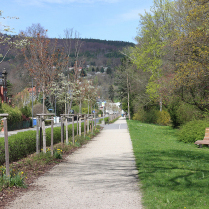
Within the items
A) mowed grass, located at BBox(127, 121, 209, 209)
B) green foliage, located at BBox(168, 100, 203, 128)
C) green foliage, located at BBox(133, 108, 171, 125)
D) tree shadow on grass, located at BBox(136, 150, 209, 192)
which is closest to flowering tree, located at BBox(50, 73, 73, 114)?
green foliage, located at BBox(168, 100, 203, 128)

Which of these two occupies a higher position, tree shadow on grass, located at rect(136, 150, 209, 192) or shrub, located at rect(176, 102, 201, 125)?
Answer: shrub, located at rect(176, 102, 201, 125)

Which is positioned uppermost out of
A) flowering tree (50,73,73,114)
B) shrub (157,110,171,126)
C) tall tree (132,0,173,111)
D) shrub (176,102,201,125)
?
tall tree (132,0,173,111)

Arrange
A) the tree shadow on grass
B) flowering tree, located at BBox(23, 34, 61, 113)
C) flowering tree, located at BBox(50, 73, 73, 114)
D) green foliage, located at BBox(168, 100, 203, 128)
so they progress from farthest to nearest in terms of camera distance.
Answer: flowering tree, located at BBox(50, 73, 73, 114)
green foliage, located at BBox(168, 100, 203, 128)
flowering tree, located at BBox(23, 34, 61, 113)
the tree shadow on grass

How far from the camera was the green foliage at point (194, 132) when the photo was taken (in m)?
15.1

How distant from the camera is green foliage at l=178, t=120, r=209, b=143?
15.1m

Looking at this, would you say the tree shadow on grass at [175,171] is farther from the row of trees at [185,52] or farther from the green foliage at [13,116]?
the green foliage at [13,116]

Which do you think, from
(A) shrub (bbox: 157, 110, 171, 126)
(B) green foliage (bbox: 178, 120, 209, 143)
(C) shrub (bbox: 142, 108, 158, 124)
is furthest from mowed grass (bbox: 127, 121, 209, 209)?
(C) shrub (bbox: 142, 108, 158, 124)

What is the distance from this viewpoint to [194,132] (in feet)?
50.6

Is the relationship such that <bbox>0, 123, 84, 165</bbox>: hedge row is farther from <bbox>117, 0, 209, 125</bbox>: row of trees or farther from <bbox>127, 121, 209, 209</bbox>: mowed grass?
<bbox>117, 0, 209, 125</bbox>: row of trees

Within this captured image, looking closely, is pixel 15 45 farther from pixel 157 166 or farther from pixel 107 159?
pixel 157 166

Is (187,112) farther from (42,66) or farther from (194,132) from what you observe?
(42,66)

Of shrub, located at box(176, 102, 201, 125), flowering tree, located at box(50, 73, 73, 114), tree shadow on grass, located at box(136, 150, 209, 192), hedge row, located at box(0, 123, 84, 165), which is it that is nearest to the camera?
tree shadow on grass, located at box(136, 150, 209, 192)

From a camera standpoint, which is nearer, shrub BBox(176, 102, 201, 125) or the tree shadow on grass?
the tree shadow on grass

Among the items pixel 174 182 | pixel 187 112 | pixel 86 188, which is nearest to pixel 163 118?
pixel 187 112
